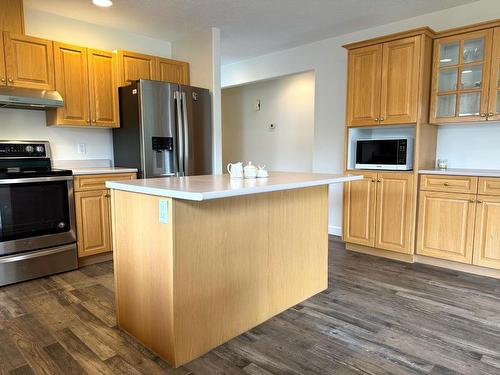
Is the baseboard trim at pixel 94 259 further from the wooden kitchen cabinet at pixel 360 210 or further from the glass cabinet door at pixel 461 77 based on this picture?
the glass cabinet door at pixel 461 77

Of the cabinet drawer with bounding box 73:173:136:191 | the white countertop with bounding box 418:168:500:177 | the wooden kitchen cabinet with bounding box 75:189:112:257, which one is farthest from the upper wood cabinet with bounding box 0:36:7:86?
the white countertop with bounding box 418:168:500:177

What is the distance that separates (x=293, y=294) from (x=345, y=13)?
283 centimetres

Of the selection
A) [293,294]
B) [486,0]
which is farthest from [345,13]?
[293,294]

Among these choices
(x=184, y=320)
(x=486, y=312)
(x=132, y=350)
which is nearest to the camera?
(x=184, y=320)

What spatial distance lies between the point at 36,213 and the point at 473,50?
13.9ft

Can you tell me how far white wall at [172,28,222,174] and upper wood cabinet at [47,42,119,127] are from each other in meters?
0.96

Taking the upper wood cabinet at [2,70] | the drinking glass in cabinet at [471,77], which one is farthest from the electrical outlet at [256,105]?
the upper wood cabinet at [2,70]

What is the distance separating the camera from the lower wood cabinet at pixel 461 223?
2.97m

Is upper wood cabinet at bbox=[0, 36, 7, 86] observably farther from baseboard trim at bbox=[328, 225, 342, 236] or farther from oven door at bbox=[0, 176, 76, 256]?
baseboard trim at bbox=[328, 225, 342, 236]

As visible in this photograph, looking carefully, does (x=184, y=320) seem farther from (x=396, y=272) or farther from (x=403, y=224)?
(x=403, y=224)

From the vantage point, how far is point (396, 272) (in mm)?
3195

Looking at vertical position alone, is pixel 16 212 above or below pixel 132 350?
above

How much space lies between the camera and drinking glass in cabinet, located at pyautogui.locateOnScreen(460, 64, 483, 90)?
3.16 metres

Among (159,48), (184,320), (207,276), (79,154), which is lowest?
(184,320)
